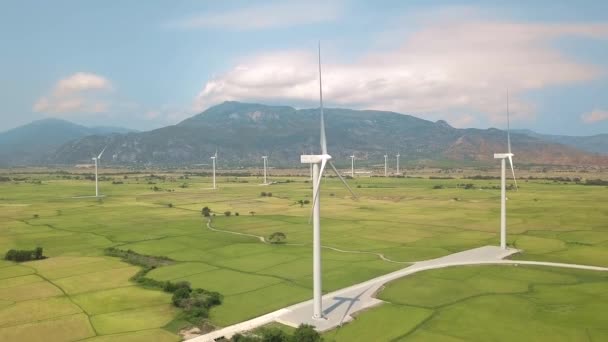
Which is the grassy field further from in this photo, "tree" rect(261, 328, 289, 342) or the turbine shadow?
"tree" rect(261, 328, 289, 342)

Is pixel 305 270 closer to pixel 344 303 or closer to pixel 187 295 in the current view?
pixel 344 303

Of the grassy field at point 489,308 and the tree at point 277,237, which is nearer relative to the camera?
the grassy field at point 489,308

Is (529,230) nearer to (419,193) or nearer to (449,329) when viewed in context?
(449,329)

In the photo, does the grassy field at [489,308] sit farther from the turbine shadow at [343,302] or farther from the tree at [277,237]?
the tree at [277,237]

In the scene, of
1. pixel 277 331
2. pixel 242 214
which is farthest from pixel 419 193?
pixel 277 331

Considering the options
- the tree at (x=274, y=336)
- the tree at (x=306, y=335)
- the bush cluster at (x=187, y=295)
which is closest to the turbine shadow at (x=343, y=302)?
the tree at (x=306, y=335)

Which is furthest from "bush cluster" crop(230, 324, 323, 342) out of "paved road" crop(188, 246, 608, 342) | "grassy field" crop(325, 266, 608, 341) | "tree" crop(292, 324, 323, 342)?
"paved road" crop(188, 246, 608, 342)

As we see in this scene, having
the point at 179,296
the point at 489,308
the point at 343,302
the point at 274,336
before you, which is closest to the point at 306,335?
the point at 274,336
